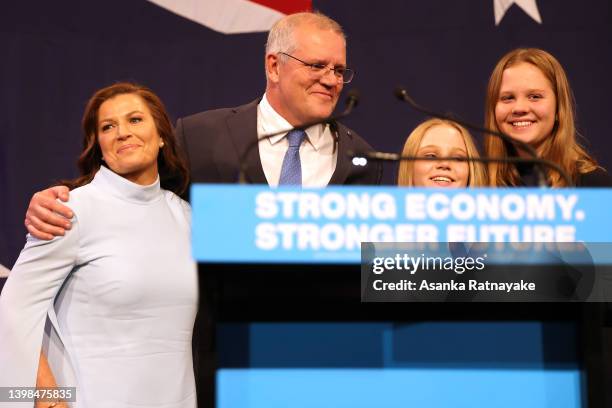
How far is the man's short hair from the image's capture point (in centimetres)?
273

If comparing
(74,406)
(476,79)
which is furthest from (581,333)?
(476,79)

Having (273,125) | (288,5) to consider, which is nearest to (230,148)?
(273,125)

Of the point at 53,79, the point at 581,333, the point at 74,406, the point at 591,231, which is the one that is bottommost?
the point at 74,406

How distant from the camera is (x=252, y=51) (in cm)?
354

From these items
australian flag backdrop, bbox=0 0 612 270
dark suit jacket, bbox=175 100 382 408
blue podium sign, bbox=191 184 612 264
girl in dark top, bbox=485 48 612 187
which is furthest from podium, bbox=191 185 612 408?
australian flag backdrop, bbox=0 0 612 270

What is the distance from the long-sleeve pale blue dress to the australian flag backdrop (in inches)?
56.0

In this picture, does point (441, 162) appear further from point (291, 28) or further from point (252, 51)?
point (252, 51)

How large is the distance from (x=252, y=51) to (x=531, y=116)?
1.36 meters

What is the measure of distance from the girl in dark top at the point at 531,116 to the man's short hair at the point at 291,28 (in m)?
0.52

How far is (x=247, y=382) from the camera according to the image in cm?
167

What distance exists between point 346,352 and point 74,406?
2.45 feet

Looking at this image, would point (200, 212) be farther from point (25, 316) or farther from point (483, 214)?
point (25, 316)

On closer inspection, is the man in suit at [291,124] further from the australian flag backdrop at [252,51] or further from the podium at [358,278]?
the podium at [358,278]

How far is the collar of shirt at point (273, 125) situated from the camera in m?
2.70
